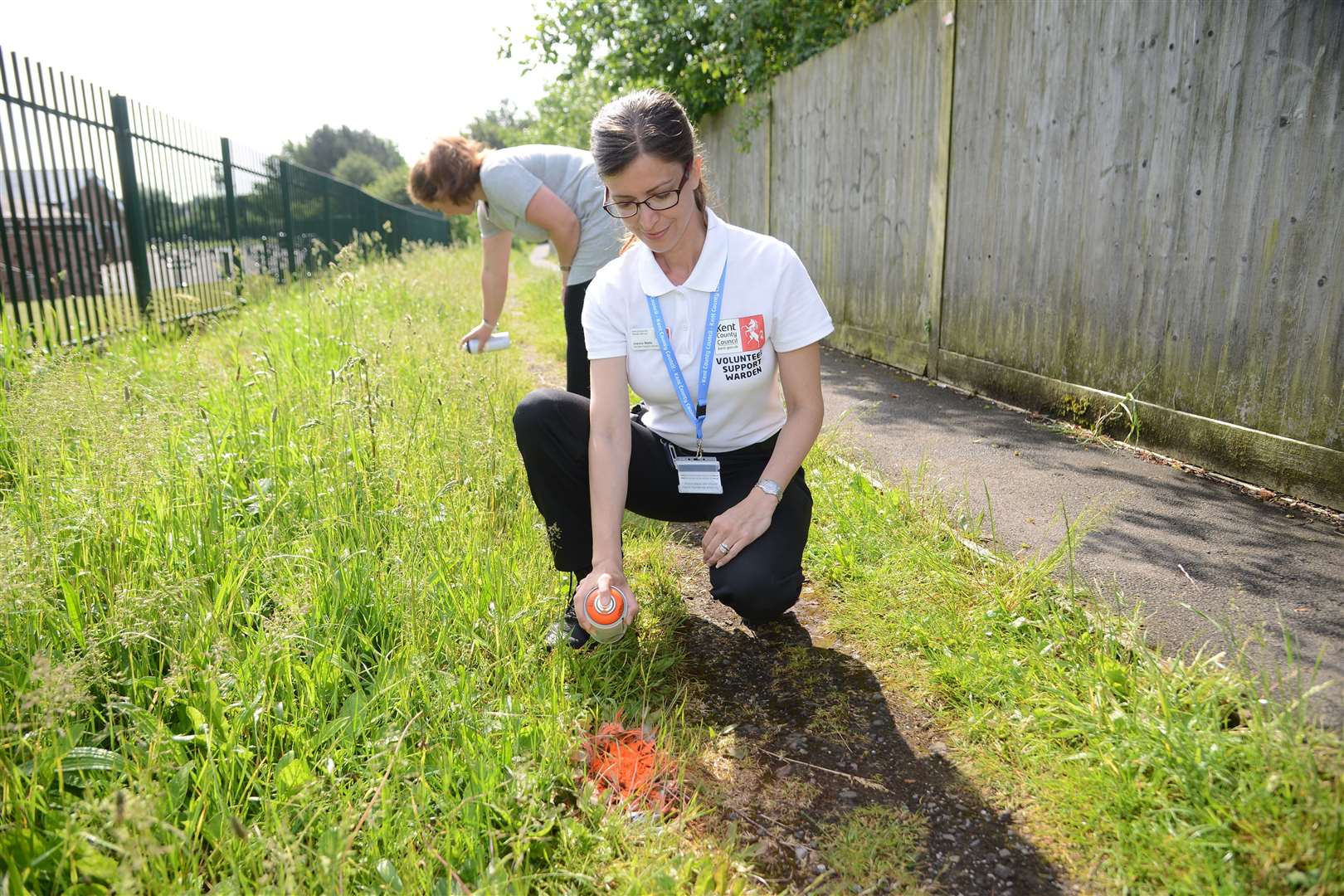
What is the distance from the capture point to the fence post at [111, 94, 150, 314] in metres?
7.11

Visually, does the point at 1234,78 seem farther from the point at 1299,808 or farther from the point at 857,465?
the point at 1299,808

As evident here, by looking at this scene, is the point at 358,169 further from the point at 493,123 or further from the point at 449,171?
the point at 449,171

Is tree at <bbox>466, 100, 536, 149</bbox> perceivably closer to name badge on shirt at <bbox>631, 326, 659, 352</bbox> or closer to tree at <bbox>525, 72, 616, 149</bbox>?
tree at <bbox>525, 72, 616, 149</bbox>

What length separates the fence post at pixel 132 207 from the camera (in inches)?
280

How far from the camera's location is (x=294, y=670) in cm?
190

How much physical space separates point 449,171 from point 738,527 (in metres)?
2.22

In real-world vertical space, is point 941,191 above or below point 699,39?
below

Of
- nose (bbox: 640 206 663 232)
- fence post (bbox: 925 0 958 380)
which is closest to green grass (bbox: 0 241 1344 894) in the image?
nose (bbox: 640 206 663 232)

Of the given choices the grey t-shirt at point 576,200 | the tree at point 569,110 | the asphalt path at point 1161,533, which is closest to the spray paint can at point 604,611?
the asphalt path at point 1161,533

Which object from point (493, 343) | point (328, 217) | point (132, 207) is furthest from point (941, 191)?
point (328, 217)

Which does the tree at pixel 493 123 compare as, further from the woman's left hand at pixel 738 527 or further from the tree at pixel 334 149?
the woman's left hand at pixel 738 527

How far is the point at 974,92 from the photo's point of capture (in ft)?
15.8

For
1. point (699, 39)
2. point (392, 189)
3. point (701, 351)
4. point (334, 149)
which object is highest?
point (334, 149)

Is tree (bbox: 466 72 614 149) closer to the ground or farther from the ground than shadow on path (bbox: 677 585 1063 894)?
farther from the ground
